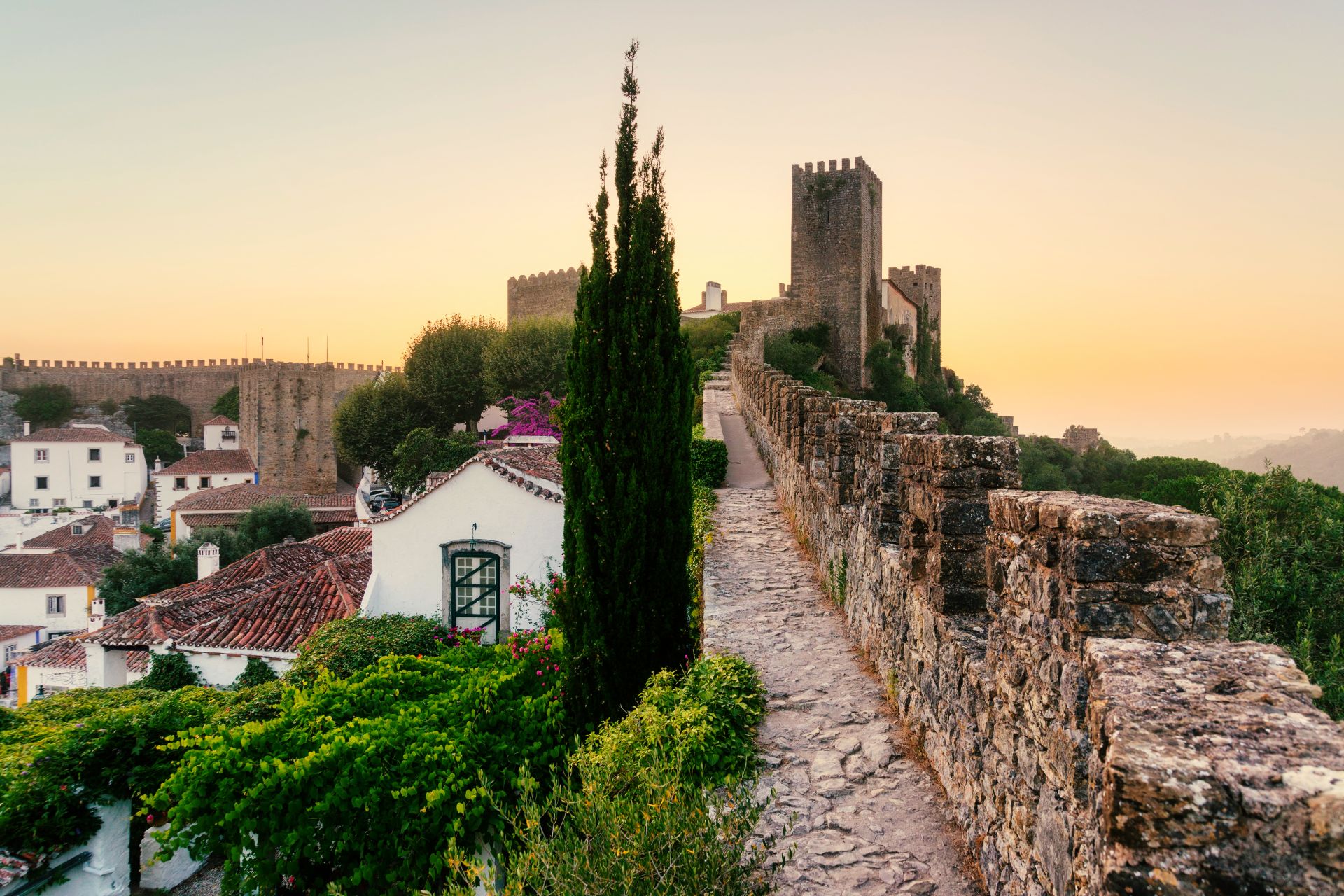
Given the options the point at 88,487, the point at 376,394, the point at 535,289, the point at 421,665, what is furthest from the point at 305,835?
the point at 88,487

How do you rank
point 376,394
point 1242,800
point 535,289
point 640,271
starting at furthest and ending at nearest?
point 535,289
point 376,394
point 640,271
point 1242,800

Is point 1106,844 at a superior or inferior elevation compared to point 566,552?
superior

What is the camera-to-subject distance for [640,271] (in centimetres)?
845

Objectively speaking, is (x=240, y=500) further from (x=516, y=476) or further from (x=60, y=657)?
(x=516, y=476)

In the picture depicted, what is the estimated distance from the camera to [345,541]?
26.9 m

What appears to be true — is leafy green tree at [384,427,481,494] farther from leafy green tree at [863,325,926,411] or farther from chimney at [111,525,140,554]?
leafy green tree at [863,325,926,411]

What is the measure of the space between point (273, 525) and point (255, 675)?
21.3 meters

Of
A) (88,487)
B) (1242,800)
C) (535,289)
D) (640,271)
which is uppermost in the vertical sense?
(535,289)

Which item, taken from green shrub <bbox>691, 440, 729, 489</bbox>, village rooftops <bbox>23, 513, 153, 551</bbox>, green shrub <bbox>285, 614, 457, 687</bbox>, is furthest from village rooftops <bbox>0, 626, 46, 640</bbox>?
green shrub <bbox>691, 440, 729, 489</bbox>

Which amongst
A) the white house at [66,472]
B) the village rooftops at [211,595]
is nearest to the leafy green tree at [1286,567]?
the village rooftops at [211,595]

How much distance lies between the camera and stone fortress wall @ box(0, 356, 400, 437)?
6569 centimetres

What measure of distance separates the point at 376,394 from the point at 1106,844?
37.0 meters

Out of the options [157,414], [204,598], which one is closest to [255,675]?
[204,598]

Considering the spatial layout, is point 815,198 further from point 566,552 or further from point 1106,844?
point 1106,844
